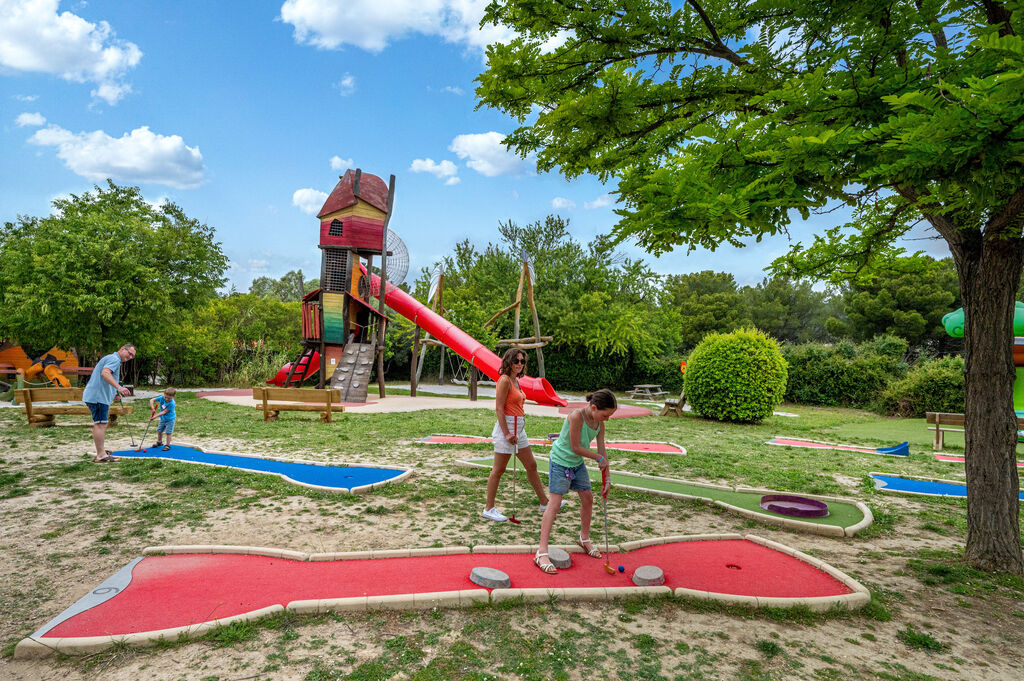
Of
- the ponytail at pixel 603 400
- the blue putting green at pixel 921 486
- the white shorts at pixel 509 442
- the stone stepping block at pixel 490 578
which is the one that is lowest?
the blue putting green at pixel 921 486

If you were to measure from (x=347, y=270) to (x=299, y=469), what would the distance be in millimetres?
13540

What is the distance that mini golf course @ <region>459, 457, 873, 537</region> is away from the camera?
575 centimetres

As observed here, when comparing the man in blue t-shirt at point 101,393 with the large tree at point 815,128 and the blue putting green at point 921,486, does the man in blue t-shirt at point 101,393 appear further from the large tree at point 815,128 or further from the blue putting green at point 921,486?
the blue putting green at point 921,486

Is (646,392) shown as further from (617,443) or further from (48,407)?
(48,407)

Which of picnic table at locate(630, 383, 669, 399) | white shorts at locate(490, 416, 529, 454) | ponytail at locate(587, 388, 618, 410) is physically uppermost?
ponytail at locate(587, 388, 618, 410)

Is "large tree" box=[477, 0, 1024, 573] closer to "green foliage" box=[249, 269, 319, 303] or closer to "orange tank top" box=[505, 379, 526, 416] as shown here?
"orange tank top" box=[505, 379, 526, 416]

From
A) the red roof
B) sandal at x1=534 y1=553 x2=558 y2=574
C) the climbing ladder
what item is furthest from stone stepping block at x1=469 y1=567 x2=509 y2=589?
the red roof

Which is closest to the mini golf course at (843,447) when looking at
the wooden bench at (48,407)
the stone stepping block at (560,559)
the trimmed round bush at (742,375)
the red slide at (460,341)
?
the trimmed round bush at (742,375)

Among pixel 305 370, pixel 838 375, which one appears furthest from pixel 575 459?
pixel 838 375

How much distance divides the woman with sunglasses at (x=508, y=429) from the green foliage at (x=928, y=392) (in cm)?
1933

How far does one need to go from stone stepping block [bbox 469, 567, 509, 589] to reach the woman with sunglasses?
→ 1.48 meters

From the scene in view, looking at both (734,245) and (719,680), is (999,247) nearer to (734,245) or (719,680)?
(734,245)

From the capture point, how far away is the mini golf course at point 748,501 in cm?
575

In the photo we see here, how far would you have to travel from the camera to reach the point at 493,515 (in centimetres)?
558
